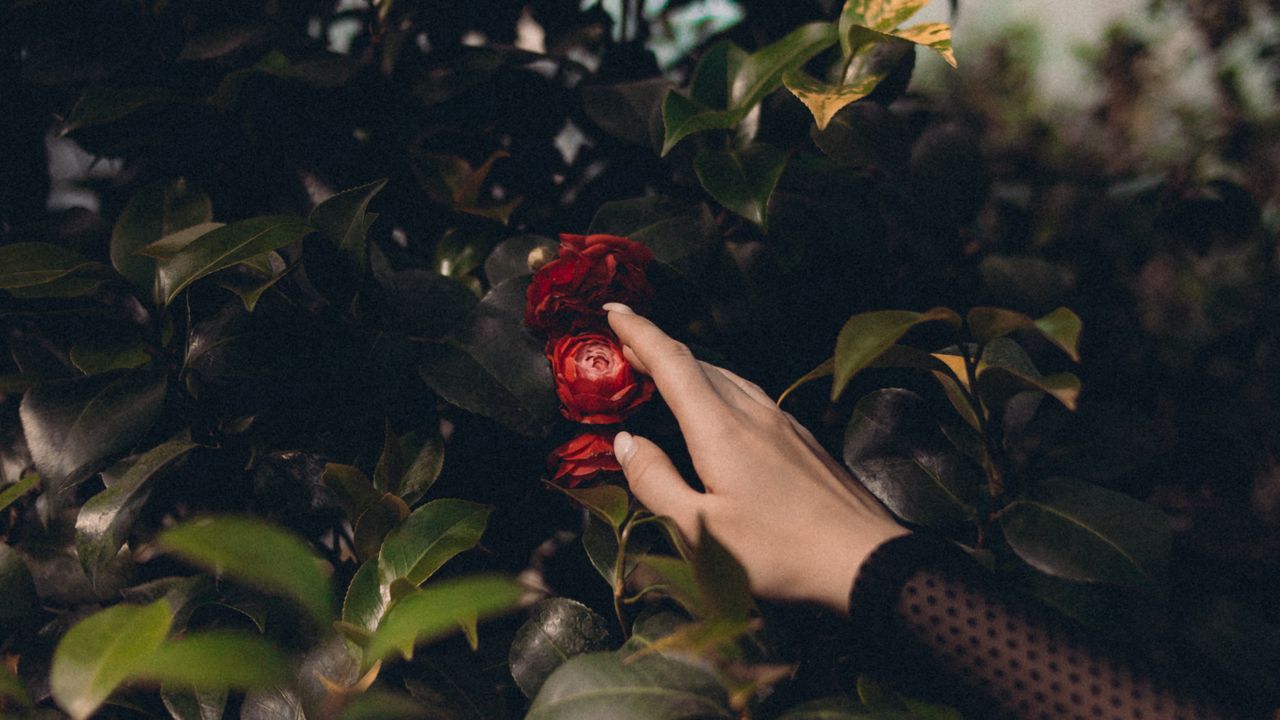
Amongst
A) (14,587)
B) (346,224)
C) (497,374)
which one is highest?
(346,224)

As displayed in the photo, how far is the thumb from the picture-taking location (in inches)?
21.7

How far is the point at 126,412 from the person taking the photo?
23.0 inches

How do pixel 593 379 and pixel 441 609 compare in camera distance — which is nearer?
pixel 441 609

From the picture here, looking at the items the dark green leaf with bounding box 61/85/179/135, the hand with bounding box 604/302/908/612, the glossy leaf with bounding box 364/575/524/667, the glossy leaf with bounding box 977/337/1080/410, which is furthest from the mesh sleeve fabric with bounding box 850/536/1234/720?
the dark green leaf with bounding box 61/85/179/135

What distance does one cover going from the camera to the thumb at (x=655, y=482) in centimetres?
55

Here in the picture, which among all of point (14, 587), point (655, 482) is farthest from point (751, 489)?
point (14, 587)

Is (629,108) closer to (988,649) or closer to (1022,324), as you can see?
(1022,324)

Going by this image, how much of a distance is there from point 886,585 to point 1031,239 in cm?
88

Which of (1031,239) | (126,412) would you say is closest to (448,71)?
(126,412)

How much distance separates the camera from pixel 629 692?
44 centimetres

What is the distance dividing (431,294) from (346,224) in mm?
100

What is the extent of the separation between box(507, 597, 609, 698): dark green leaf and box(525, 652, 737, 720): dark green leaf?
11 cm

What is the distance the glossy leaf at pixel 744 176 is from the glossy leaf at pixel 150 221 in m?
0.48

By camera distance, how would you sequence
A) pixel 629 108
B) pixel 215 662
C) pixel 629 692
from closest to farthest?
pixel 215 662, pixel 629 692, pixel 629 108
